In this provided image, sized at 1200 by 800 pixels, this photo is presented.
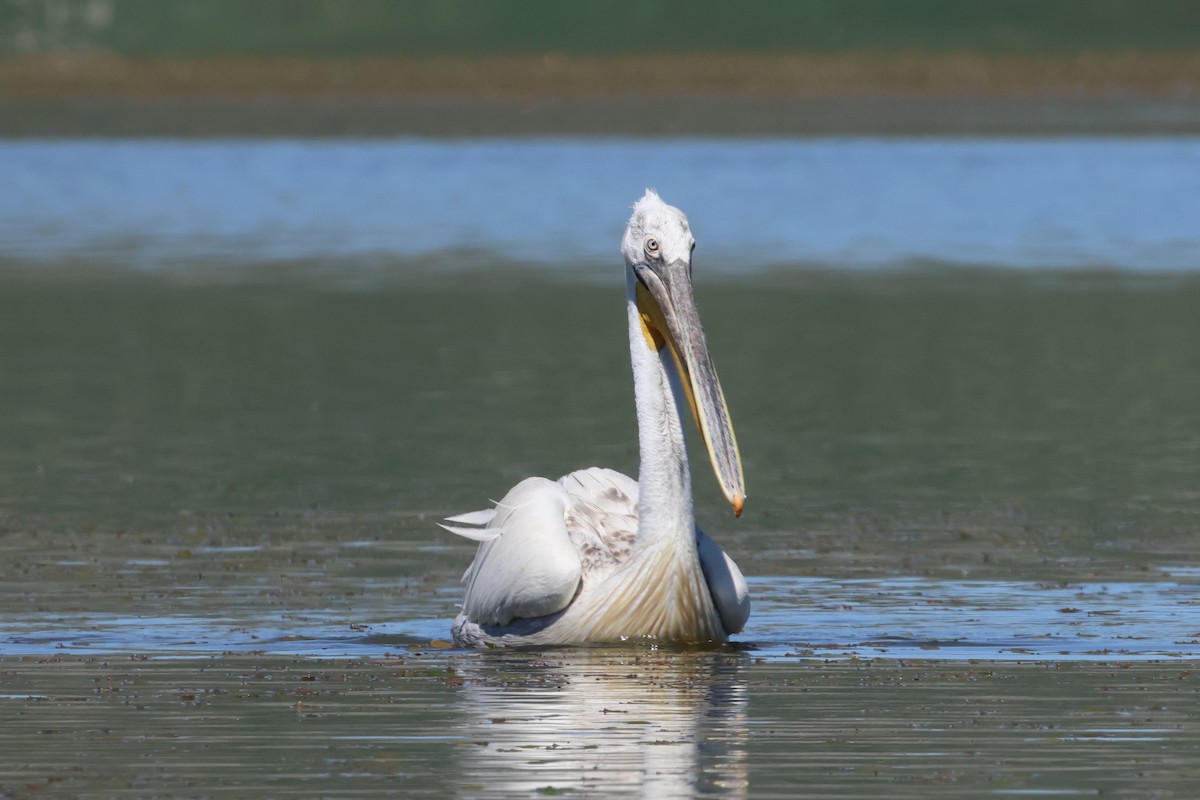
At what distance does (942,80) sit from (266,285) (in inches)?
1851

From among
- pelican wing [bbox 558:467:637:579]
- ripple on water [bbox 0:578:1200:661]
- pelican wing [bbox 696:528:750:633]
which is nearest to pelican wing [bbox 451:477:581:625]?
pelican wing [bbox 558:467:637:579]

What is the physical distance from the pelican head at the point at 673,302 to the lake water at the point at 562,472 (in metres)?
0.86

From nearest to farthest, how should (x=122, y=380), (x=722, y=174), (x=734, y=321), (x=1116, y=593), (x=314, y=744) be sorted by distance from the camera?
(x=314, y=744)
(x=1116, y=593)
(x=122, y=380)
(x=734, y=321)
(x=722, y=174)

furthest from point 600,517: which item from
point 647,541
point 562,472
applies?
point 562,472

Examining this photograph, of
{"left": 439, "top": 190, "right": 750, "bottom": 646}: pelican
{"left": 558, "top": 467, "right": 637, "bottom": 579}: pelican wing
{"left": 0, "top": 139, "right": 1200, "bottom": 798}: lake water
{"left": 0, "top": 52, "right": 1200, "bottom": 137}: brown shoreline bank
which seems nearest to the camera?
{"left": 0, "top": 139, "right": 1200, "bottom": 798}: lake water

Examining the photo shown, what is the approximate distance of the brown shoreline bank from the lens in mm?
59250

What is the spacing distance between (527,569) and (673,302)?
1.10m

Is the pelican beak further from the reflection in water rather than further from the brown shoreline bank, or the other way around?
the brown shoreline bank

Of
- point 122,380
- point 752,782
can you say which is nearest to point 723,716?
point 752,782

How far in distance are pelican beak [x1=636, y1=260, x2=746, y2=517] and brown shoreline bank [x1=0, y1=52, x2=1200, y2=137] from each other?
43.5 m

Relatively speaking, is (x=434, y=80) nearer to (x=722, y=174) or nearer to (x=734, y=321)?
(x=722, y=174)

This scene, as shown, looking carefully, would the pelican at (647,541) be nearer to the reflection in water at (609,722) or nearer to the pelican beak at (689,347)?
the pelican beak at (689,347)

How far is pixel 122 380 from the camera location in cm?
1739

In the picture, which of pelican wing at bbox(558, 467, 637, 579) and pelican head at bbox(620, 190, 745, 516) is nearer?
pelican head at bbox(620, 190, 745, 516)
